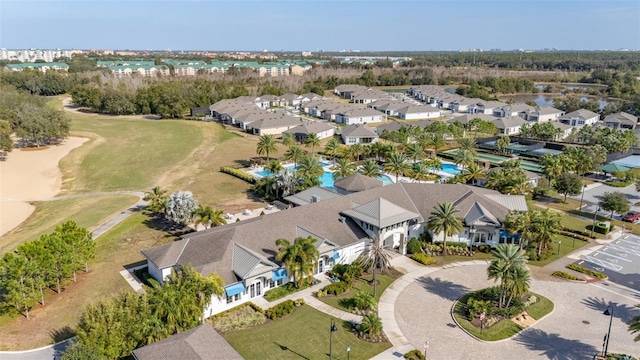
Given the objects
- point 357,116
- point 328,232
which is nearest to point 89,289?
point 328,232

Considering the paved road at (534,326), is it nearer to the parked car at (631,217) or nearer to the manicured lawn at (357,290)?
the manicured lawn at (357,290)

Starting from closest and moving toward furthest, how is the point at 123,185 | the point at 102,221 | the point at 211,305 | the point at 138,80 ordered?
the point at 211,305 < the point at 102,221 < the point at 123,185 < the point at 138,80

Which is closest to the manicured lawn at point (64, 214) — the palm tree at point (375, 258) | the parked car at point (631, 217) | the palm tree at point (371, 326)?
the palm tree at point (375, 258)

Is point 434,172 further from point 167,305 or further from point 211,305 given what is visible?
point 167,305

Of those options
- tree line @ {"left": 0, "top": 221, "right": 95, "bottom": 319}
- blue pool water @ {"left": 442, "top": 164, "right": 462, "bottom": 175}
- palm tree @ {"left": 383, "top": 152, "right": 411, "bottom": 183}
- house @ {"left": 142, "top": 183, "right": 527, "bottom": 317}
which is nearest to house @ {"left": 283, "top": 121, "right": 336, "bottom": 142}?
blue pool water @ {"left": 442, "top": 164, "right": 462, "bottom": 175}

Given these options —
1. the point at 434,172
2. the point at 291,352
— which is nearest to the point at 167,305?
the point at 291,352

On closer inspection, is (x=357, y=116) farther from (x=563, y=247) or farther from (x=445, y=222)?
(x=445, y=222)
